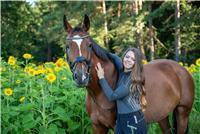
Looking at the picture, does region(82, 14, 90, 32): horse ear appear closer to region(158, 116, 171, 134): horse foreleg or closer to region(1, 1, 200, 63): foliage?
region(158, 116, 171, 134): horse foreleg

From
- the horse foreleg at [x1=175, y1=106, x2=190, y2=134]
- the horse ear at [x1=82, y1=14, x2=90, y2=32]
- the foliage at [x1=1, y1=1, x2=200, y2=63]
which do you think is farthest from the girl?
the foliage at [x1=1, y1=1, x2=200, y2=63]

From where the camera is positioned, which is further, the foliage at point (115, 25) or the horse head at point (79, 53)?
the foliage at point (115, 25)

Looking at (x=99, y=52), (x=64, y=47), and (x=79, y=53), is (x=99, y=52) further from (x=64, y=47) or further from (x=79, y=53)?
(x=64, y=47)

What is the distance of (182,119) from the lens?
5.49m

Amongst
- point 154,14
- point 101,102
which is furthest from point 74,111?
point 154,14

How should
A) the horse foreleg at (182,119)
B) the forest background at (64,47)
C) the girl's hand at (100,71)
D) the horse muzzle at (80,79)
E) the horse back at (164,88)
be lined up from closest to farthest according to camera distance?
the horse muzzle at (80,79), the girl's hand at (100,71), the horse back at (164,88), the forest background at (64,47), the horse foreleg at (182,119)

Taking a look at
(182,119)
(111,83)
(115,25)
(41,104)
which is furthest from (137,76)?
(115,25)

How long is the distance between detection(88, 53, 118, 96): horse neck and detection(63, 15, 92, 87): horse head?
25 centimetres

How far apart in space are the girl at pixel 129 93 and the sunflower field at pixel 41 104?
3.55ft

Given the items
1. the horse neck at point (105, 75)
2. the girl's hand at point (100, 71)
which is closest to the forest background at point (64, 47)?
the horse neck at point (105, 75)

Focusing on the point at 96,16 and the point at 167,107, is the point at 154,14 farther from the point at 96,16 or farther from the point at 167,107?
the point at 167,107

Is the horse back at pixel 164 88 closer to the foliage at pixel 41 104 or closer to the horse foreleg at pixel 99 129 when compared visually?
the horse foreleg at pixel 99 129

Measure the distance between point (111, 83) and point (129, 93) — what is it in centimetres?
35

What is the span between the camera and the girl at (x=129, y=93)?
3.92 m
